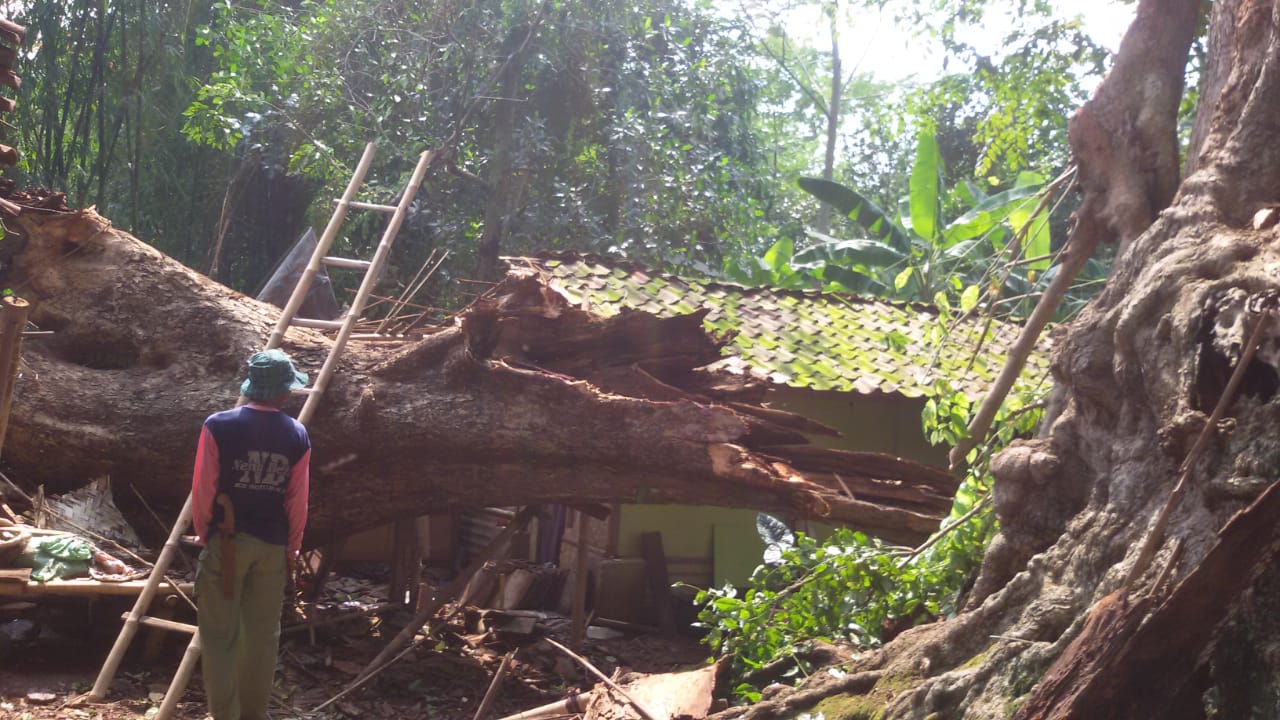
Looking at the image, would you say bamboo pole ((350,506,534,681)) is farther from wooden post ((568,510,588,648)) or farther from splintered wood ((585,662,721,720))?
splintered wood ((585,662,721,720))

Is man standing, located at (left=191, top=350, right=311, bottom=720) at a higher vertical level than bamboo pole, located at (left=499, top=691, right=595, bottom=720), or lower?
higher

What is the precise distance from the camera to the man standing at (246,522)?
4930 millimetres

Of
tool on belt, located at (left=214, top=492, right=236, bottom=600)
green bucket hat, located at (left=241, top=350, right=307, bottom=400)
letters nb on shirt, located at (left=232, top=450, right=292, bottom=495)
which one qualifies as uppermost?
green bucket hat, located at (left=241, top=350, right=307, bottom=400)

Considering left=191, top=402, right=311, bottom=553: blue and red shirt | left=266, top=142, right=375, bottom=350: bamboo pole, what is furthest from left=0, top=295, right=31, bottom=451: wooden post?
left=191, top=402, right=311, bottom=553: blue and red shirt

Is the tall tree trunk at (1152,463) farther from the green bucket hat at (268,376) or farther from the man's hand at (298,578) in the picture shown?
the man's hand at (298,578)

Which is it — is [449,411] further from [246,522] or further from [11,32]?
[11,32]

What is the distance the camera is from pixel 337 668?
23.3 feet

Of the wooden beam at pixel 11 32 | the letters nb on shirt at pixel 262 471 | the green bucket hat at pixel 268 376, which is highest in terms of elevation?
the wooden beam at pixel 11 32

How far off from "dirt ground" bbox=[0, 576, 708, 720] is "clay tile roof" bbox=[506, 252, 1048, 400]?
2.87 metres

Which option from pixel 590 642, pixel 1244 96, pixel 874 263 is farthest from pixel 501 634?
pixel 874 263

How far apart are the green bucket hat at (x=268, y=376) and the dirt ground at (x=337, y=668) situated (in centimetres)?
196

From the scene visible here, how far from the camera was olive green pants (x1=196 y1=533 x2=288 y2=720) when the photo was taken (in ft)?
16.6

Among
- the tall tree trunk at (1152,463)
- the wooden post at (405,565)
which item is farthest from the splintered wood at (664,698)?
the wooden post at (405,565)

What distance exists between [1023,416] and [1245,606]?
8.34 ft
